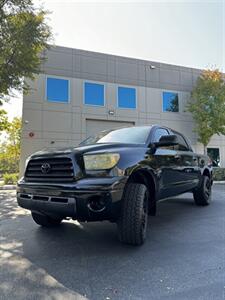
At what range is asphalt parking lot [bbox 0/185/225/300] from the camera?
7.14 feet

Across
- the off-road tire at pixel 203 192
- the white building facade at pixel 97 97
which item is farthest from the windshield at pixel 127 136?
the white building facade at pixel 97 97

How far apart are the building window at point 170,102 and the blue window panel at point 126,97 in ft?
7.56

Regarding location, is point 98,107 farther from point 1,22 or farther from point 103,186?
point 103,186

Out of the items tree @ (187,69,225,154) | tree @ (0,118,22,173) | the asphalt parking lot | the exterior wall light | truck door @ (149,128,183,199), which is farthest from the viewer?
tree @ (0,118,22,173)

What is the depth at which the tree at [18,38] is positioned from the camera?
9.95 meters

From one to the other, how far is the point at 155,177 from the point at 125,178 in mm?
831

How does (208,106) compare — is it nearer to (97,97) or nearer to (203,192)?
(97,97)

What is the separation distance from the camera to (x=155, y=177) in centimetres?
362

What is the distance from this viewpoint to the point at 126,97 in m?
15.8

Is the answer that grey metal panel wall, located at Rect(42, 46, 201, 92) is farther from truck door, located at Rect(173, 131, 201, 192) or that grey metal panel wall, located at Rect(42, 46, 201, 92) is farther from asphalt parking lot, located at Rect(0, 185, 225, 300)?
asphalt parking lot, located at Rect(0, 185, 225, 300)

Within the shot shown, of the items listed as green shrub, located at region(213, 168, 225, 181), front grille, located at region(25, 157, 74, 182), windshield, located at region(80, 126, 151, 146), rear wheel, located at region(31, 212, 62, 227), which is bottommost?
rear wheel, located at region(31, 212, 62, 227)

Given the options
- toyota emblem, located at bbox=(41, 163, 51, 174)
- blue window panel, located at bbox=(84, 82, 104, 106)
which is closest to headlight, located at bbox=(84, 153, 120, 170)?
toyota emblem, located at bbox=(41, 163, 51, 174)

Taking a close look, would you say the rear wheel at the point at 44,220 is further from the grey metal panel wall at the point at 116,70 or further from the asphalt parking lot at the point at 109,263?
the grey metal panel wall at the point at 116,70

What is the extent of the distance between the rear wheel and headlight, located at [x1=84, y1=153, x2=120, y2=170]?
1563 millimetres
